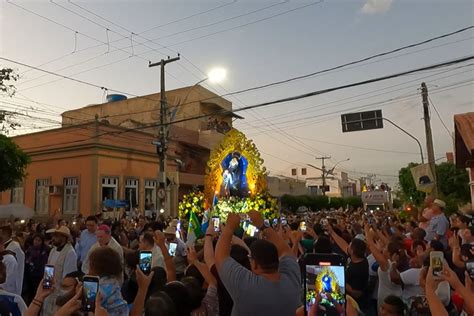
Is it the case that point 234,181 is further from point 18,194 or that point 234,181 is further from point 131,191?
point 18,194

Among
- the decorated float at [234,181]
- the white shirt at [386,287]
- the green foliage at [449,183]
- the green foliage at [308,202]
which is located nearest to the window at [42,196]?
the decorated float at [234,181]

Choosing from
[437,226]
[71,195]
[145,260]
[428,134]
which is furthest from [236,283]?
[71,195]

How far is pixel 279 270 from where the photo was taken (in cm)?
333

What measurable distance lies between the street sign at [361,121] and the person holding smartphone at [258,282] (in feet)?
43.5

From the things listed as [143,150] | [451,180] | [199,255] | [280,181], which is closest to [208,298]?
[199,255]

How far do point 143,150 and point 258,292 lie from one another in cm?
2425

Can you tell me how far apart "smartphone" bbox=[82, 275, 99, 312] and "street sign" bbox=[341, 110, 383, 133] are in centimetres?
1420

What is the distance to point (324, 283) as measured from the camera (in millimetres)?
2709

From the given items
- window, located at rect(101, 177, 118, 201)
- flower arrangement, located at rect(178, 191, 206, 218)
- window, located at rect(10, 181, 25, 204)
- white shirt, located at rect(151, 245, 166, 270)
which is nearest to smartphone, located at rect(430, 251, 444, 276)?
white shirt, located at rect(151, 245, 166, 270)

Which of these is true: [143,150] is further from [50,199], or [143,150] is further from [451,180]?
[451,180]

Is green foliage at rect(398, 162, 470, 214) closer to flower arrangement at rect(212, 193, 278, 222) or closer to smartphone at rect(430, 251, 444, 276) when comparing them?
flower arrangement at rect(212, 193, 278, 222)

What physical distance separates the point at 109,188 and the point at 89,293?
22.3 metres

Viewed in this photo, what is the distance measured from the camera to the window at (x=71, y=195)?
23.4 metres

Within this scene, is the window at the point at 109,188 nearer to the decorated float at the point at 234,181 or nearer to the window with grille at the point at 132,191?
the window with grille at the point at 132,191
